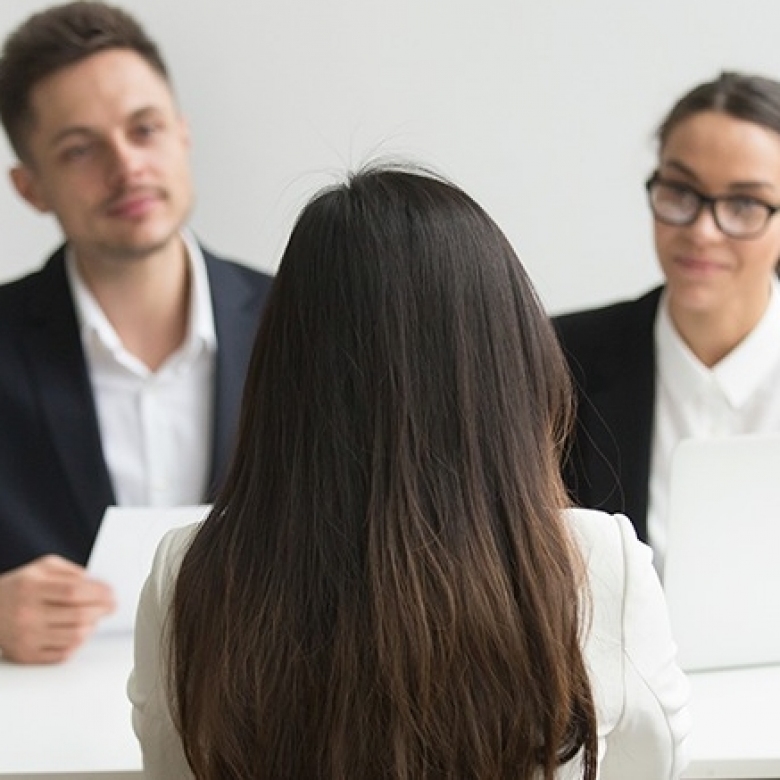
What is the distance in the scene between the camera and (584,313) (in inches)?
97.0

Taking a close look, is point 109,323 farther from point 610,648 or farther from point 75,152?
point 610,648

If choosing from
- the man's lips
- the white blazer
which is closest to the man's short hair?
the man's lips

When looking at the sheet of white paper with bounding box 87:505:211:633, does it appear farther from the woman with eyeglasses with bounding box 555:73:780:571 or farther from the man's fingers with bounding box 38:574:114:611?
the woman with eyeglasses with bounding box 555:73:780:571

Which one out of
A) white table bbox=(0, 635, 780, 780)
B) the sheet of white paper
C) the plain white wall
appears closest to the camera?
white table bbox=(0, 635, 780, 780)

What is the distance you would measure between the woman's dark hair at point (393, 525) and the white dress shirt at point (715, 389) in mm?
1076

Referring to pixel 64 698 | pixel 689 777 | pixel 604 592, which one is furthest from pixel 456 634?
pixel 64 698

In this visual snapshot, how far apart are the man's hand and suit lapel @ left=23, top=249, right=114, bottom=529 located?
427mm

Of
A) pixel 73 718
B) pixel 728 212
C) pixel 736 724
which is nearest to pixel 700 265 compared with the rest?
pixel 728 212

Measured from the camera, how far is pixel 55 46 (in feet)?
8.08

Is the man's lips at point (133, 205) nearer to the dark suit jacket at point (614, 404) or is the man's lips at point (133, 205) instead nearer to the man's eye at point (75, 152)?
the man's eye at point (75, 152)

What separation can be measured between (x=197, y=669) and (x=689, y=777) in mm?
633

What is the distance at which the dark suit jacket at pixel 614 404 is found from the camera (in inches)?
88.5

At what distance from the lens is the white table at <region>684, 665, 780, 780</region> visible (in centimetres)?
167

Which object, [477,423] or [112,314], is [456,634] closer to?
[477,423]
